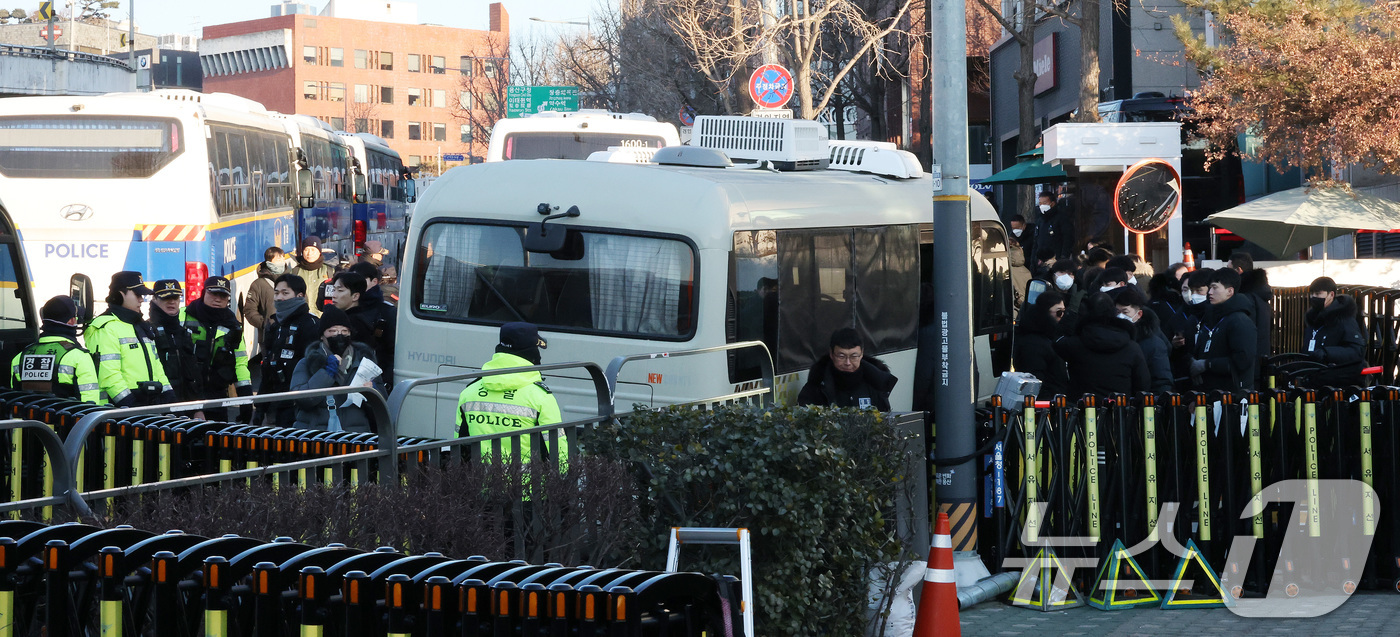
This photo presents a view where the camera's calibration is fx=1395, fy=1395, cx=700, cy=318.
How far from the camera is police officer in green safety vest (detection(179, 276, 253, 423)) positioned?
34.8ft

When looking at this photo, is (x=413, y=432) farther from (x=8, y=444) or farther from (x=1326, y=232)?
(x=1326, y=232)

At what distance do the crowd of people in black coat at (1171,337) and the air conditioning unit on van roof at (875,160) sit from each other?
161 cm

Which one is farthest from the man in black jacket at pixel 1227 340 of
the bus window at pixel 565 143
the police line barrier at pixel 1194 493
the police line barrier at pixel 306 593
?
the bus window at pixel 565 143

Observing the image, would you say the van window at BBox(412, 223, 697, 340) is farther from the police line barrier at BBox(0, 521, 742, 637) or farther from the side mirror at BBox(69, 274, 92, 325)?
the police line barrier at BBox(0, 521, 742, 637)

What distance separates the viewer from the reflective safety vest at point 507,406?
239 inches

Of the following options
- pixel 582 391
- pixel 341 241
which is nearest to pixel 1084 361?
pixel 582 391

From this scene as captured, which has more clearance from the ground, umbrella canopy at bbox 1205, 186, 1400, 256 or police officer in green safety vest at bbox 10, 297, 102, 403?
umbrella canopy at bbox 1205, 186, 1400, 256

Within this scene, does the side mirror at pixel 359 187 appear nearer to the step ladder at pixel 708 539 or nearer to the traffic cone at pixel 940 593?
the traffic cone at pixel 940 593

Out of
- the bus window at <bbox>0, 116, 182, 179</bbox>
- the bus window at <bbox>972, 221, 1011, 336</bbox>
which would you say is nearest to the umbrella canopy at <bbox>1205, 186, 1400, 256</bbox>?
the bus window at <bbox>972, 221, 1011, 336</bbox>

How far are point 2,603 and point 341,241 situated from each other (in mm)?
28089

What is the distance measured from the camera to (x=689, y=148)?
10422mm

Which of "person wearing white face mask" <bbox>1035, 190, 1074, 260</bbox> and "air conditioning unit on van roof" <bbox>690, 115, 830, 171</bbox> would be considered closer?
"air conditioning unit on van roof" <bbox>690, 115, 830, 171</bbox>

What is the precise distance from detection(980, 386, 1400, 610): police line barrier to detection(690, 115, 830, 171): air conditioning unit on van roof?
4.64 metres

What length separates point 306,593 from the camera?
134 inches
